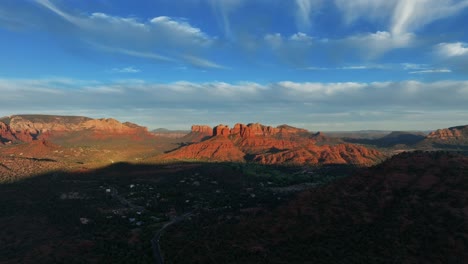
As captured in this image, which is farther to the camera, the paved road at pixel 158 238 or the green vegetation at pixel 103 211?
the green vegetation at pixel 103 211

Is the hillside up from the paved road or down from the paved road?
up

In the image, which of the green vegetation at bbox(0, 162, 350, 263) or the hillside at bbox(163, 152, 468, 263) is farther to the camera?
the green vegetation at bbox(0, 162, 350, 263)

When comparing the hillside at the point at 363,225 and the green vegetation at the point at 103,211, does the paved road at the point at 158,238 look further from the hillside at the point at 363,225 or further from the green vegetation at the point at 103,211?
the hillside at the point at 363,225

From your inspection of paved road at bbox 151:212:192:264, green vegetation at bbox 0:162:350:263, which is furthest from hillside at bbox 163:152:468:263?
green vegetation at bbox 0:162:350:263

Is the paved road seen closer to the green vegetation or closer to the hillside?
the green vegetation

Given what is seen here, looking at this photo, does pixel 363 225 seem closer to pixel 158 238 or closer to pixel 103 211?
pixel 158 238

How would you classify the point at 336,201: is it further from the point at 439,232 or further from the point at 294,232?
the point at 439,232

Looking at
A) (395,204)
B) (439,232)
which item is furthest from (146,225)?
(439,232)

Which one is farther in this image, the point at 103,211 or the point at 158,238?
the point at 103,211

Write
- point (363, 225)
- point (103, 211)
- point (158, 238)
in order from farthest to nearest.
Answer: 1. point (103, 211)
2. point (158, 238)
3. point (363, 225)

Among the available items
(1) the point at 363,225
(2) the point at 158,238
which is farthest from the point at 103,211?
(1) the point at 363,225

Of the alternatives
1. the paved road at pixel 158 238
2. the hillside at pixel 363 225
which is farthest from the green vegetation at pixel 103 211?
the hillside at pixel 363 225
